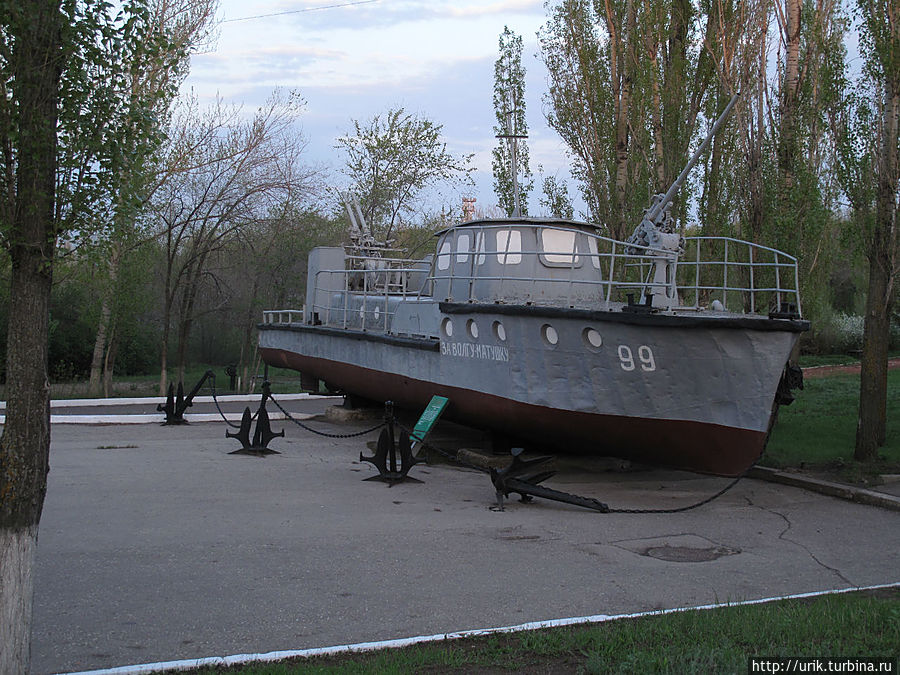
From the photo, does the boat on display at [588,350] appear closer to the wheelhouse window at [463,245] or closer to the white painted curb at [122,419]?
the wheelhouse window at [463,245]

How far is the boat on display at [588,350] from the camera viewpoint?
9.35m

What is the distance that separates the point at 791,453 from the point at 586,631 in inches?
343

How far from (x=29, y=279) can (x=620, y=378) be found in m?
7.11

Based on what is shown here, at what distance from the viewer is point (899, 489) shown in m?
10.1

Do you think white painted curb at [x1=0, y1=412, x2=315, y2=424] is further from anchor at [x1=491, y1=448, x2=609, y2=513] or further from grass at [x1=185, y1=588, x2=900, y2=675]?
grass at [x1=185, y1=588, x2=900, y2=675]

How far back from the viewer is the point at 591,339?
10.1m

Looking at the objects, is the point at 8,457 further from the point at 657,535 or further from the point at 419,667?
the point at 657,535

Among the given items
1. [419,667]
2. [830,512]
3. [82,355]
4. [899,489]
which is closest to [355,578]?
[419,667]

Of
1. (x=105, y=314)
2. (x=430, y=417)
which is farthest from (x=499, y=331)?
(x=105, y=314)

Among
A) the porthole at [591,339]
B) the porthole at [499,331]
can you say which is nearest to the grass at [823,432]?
the porthole at [591,339]

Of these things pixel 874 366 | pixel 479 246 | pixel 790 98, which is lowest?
pixel 874 366

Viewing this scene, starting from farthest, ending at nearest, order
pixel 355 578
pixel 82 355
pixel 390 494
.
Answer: pixel 82 355, pixel 390 494, pixel 355 578

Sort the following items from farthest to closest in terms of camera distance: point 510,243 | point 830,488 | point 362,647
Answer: point 510,243 < point 830,488 < point 362,647

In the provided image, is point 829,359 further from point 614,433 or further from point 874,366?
point 614,433
